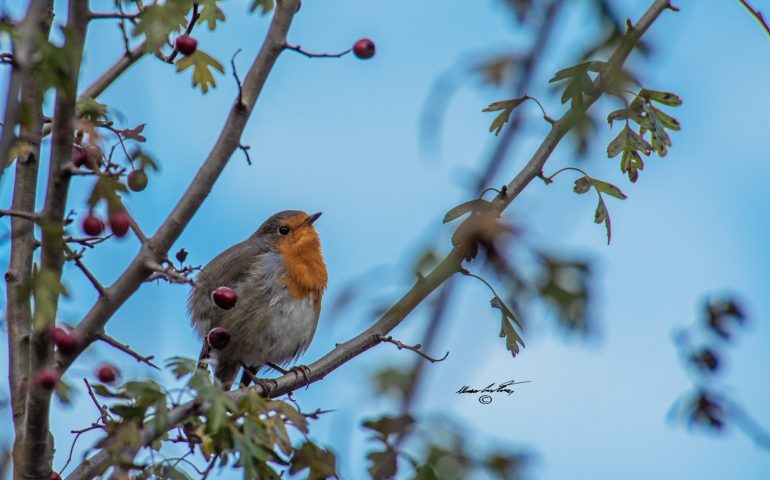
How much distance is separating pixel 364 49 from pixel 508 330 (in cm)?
126

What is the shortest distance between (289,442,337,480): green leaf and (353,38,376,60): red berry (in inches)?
63.1

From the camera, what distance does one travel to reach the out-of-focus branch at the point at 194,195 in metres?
2.75

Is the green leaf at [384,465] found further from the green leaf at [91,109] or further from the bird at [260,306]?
the bird at [260,306]

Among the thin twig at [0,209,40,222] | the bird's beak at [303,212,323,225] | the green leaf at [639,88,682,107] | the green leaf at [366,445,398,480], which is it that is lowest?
the green leaf at [366,445,398,480]

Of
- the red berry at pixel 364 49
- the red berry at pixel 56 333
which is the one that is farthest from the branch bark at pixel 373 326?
the red berry at pixel 364 49

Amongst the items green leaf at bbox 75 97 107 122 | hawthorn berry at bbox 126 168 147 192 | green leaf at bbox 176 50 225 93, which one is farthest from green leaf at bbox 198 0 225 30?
hawthorn berry at bbox 126 168 147 192

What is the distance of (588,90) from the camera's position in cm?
178

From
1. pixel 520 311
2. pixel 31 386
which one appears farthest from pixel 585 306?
pixel 31 386

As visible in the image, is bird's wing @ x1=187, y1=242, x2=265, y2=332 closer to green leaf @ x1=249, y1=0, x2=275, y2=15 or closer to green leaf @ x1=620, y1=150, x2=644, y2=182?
green leaf @ x1=249, y1=0, x2=275, y2=15

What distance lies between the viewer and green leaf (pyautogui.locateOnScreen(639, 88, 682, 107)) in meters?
3.80

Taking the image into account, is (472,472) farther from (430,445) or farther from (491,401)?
(491,401)

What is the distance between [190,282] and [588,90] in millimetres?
1331

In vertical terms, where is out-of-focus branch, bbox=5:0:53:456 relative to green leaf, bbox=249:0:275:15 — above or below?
below

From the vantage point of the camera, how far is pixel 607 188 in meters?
3.73
